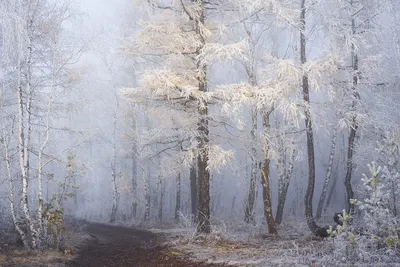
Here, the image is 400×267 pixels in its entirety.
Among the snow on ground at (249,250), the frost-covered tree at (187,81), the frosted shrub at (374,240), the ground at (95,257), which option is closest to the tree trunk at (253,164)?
the frost-covered tree at (187,81)

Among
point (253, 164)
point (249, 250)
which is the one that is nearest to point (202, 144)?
point (249, 250)

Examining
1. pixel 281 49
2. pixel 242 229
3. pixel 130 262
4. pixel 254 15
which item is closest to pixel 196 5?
pixel 254 15

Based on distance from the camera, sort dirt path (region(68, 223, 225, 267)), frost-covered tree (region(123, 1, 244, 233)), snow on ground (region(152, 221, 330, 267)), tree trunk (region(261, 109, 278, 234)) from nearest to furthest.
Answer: snow on ground (region(152, 221, 330, 267)) → dirt path (region(68, 223, 225, 267)) → frost-covered tree (region(123, 1, 244, 233)) → tree trunk (region(261, 109, 278, 234))

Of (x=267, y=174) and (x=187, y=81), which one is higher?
(x=187, y=81)

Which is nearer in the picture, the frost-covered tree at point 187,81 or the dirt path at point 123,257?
the dirt path at point 123,257

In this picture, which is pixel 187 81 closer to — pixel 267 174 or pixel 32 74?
pixel 267 174

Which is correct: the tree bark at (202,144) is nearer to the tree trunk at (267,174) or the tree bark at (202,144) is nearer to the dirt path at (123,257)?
the dirt path at (123,257)

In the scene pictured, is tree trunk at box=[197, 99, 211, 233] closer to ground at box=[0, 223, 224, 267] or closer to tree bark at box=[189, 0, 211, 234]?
tree bark at box=[189, 0, 211, 234]

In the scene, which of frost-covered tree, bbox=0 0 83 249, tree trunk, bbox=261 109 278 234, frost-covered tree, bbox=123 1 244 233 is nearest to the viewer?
frost-covered tree, bbox=0 0 83 249

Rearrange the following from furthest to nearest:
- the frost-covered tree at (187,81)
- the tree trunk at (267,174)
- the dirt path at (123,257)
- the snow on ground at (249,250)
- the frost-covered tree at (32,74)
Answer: the tree trunk at (267,174), the frost-covered tree at (187,81), the frost-covered tree at (32,74), the dirt path at (123,257), the snow on ground at (249,250)

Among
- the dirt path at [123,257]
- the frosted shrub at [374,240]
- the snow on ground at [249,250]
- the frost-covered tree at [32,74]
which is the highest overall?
the frost-covered tree at [32,74]

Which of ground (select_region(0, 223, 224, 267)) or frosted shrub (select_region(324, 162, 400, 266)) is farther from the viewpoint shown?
ground (select_region(0, 223, 224, 267))

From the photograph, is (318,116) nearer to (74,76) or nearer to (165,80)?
(165,80)

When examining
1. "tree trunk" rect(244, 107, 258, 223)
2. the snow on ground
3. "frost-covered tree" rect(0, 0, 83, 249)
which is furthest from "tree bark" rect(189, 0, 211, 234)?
"frost-covered tree" rect(0, 0, 83, 249)
